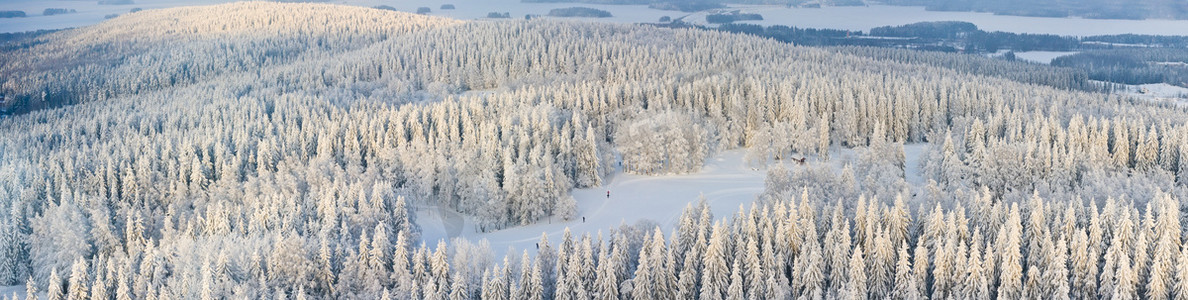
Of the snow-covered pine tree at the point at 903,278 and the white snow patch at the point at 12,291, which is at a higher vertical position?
the snow-covered pine tree at the point at 903,278

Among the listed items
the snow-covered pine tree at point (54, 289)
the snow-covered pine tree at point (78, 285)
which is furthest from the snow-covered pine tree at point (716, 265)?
the snow-covered pine tree at point (54, 289)

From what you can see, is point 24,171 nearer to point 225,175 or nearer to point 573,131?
point 225,175

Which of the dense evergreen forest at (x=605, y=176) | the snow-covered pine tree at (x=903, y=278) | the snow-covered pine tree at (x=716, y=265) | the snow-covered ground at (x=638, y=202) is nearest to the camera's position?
the snow-covered pine tree at (x=903, y=278)

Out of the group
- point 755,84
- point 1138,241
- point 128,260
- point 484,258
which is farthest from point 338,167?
point 1138,241

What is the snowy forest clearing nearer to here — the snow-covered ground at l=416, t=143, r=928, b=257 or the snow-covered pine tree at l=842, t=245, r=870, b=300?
the snow-covered ground at l=416, t=143, r=928, b=257

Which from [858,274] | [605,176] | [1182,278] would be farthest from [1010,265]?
[605,176]

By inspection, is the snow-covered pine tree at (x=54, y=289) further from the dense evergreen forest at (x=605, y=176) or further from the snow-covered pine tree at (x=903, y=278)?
the snow-covered pine tree at (x=903, y=278)

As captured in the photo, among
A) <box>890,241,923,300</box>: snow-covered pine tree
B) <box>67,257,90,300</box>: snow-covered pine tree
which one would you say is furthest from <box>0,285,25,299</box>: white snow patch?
<box>890,241,923,300</box>: snow-covered pine tree
